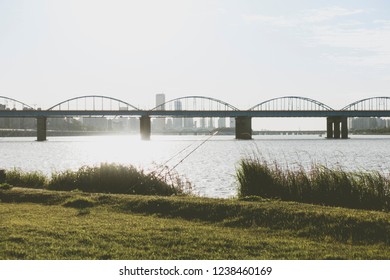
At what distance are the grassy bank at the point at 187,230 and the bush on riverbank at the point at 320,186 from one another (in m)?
2.79

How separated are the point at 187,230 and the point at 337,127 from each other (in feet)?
586

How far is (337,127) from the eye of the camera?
185875 millimetres

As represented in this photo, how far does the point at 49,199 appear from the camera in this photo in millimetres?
19625

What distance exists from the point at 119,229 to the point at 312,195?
27.0 ft

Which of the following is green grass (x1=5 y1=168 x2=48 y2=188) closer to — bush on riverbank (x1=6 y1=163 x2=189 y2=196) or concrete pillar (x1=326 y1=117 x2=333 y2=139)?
bush on riverbank (x1=6 y1=163 x2=189 y2=196)

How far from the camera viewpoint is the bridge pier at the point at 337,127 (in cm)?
18025

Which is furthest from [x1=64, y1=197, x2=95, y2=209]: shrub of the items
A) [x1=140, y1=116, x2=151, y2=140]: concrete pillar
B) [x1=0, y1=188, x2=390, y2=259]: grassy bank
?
[x1=140, y1=116, x2=151, y2=140]: concrete pillar

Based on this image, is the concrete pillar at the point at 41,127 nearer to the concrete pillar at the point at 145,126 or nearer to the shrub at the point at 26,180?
the concrete pillar at the point at 145,126

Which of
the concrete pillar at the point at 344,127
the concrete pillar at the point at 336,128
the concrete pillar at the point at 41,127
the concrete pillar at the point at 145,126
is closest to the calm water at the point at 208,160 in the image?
the concrete pillar at the point at 41,127

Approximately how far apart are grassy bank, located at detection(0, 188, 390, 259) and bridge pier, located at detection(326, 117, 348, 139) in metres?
168

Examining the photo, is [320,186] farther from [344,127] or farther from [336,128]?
[336,128]

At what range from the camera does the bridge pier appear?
591ft
